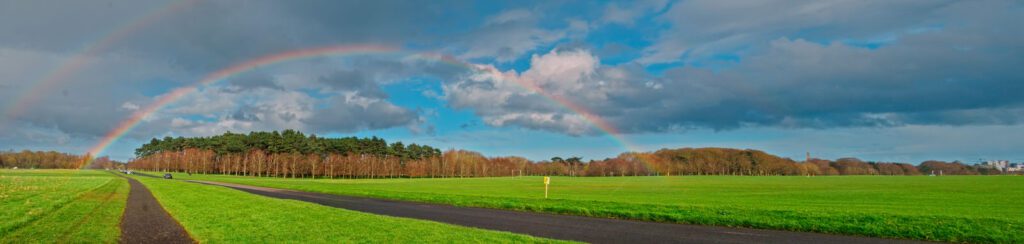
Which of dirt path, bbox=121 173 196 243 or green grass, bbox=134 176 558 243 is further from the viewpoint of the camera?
dirt path, bbox=121 173 196 243

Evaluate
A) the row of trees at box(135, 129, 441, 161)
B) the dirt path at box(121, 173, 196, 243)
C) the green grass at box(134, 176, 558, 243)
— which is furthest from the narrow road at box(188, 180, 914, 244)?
the row of trees at box(135, 129, 441, 161)

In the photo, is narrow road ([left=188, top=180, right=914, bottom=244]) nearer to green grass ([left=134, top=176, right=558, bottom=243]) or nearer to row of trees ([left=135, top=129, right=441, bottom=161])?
green grass ([left=134, top=176, right=558, bottom=243])

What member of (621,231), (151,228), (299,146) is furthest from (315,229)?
(299,146)

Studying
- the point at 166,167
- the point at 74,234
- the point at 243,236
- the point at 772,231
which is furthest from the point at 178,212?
the point at 166,167

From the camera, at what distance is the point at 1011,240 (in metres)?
14.2

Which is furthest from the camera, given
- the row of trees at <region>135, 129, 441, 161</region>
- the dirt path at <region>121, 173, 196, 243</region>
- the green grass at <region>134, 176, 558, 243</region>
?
the row of trees at <region>135, 129, 441, 161</region>

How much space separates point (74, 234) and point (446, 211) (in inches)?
519

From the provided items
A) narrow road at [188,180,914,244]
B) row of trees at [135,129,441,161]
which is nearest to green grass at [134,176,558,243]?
narrow road at [188,180,914,244]

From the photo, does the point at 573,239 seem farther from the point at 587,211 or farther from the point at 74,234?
the point at 74,234

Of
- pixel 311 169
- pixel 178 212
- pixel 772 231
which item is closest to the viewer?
pixel 772 231

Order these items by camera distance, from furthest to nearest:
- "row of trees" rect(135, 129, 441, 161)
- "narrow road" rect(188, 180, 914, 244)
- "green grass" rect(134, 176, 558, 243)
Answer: "row of trees" rect(135, 129, 441, 161) → "narrow road" rect(188, 180, 914, 244) → "green grass" rect(134, 176, 558, 243)

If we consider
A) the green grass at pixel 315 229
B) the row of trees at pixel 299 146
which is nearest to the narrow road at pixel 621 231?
the green grass at pixel 315 229

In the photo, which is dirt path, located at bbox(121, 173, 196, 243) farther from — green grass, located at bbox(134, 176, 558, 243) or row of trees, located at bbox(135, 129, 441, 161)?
row of trees, located at bbox(135, 129, 441, 161)

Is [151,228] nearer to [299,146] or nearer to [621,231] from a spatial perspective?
[621,231]
